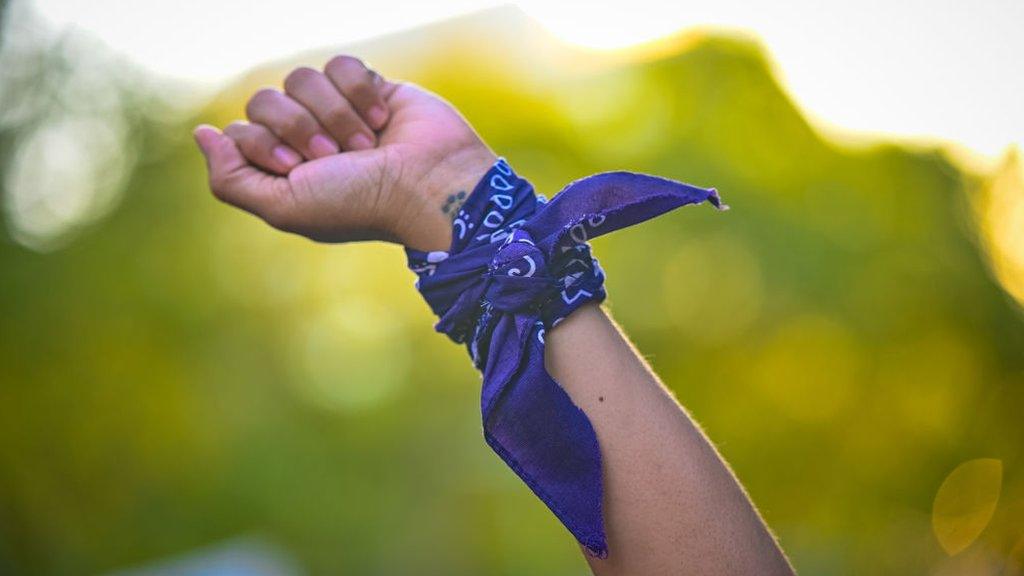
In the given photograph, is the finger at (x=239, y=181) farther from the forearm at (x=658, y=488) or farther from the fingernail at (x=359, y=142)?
the forearm at (x=658, y=488)

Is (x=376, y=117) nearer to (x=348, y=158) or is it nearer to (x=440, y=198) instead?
(x=348, y=158)

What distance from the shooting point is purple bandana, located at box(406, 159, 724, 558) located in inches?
65.7

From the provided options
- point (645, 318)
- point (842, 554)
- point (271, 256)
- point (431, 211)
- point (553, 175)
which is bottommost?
point (842, 554)

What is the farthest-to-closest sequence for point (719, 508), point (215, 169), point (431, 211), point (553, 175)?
point (553, 175)
point (215, 169)
point (431, 211)
point (719, 508)

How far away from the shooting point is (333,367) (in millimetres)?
21750

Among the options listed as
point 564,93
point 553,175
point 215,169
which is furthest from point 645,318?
point 215,169

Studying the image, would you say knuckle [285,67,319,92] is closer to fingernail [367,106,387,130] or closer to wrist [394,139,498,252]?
fingernail [367,106,387,130]

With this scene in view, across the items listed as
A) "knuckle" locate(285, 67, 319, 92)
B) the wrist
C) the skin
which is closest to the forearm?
the skin

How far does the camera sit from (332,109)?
239 cm

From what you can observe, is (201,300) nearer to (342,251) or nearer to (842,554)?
(342,251)

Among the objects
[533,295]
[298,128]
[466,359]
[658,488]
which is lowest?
[466,359]

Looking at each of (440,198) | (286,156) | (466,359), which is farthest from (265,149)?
(466,359)

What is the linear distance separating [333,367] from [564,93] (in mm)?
8038

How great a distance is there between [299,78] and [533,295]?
3.31 feet
